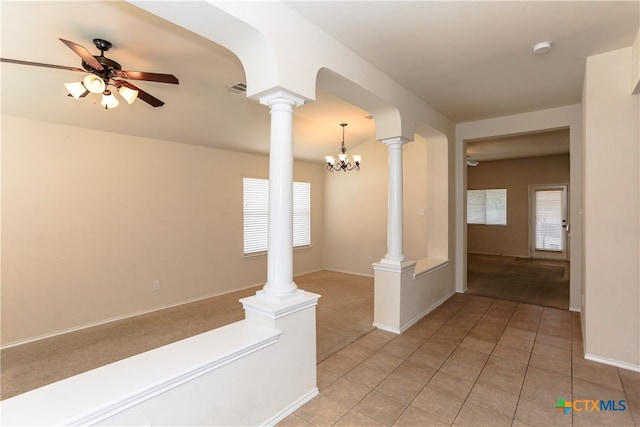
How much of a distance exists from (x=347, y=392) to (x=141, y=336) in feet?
8.08

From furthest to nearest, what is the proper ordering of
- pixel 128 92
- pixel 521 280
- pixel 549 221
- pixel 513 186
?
pixel 513 186 < pixel 549 221 < pixel 521 280 < pixel 128 92

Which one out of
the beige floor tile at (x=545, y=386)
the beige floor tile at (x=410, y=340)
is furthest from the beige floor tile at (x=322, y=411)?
the beige floor tile at (x=545, y=386)

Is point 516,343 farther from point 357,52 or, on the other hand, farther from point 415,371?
point 357,52

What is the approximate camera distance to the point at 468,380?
2471 millimetres

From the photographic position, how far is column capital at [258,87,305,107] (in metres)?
2.07

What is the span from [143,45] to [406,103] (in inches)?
103

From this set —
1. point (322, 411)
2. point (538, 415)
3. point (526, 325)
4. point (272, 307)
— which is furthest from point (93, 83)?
point (526, 325)

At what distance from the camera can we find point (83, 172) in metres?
3.65

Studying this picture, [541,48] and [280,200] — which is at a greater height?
[541,48]

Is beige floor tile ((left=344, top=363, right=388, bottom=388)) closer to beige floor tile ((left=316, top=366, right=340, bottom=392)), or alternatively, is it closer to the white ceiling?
beige floor tile ((left=316, top=366, right=340, bottom=392))

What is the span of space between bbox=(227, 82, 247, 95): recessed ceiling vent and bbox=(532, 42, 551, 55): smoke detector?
269 cm

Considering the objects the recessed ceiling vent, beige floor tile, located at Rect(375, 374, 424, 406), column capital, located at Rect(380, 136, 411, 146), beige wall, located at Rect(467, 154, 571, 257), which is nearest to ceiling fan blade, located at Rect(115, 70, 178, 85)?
the recessed ceiling vent

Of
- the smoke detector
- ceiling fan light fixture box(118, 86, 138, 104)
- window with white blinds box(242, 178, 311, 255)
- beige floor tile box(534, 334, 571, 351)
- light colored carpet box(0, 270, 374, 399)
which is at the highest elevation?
the smoke detector

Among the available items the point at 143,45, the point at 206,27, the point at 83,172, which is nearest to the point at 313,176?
the point at 83,172
